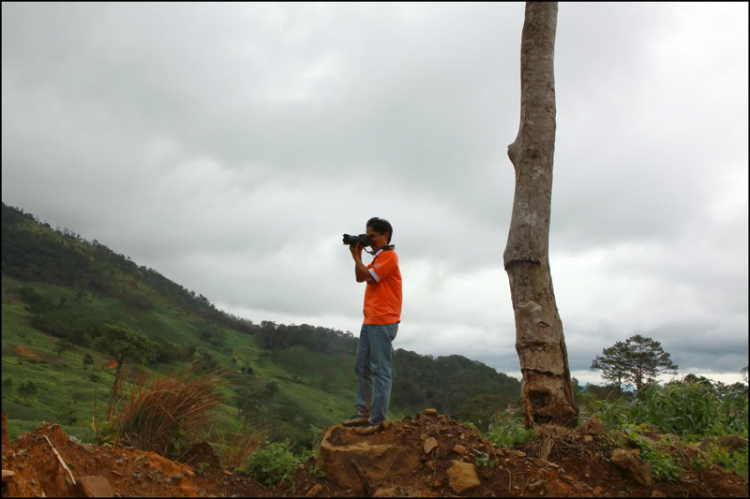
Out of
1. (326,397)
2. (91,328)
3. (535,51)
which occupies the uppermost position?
(535,51)

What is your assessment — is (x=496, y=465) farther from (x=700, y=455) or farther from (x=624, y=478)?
(x=700, y=455)

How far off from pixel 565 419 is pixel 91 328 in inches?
3019

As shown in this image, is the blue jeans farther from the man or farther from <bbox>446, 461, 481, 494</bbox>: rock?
<bbox>446, 461, 481, 494</bbox>: rock

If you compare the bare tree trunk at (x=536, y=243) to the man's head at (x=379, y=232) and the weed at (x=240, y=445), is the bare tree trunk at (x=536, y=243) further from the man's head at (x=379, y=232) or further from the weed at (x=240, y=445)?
the weed at (x=240, y=445)

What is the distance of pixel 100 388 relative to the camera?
50.5 m

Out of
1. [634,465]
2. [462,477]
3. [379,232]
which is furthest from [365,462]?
[379,232]

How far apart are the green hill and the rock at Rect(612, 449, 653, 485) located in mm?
27937

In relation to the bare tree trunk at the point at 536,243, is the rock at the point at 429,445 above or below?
below

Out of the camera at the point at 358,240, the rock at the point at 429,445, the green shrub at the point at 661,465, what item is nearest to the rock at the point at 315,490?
the rock at the point at 429,445

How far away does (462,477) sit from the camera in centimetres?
339

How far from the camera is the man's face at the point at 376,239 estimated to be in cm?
482

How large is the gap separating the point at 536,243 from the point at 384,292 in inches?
63.6

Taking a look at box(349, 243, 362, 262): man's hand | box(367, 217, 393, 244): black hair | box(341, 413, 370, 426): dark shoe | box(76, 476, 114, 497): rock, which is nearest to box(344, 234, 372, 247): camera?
box(349, 243, 362, 262): man's hand

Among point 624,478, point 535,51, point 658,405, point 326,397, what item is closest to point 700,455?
point 624,478
